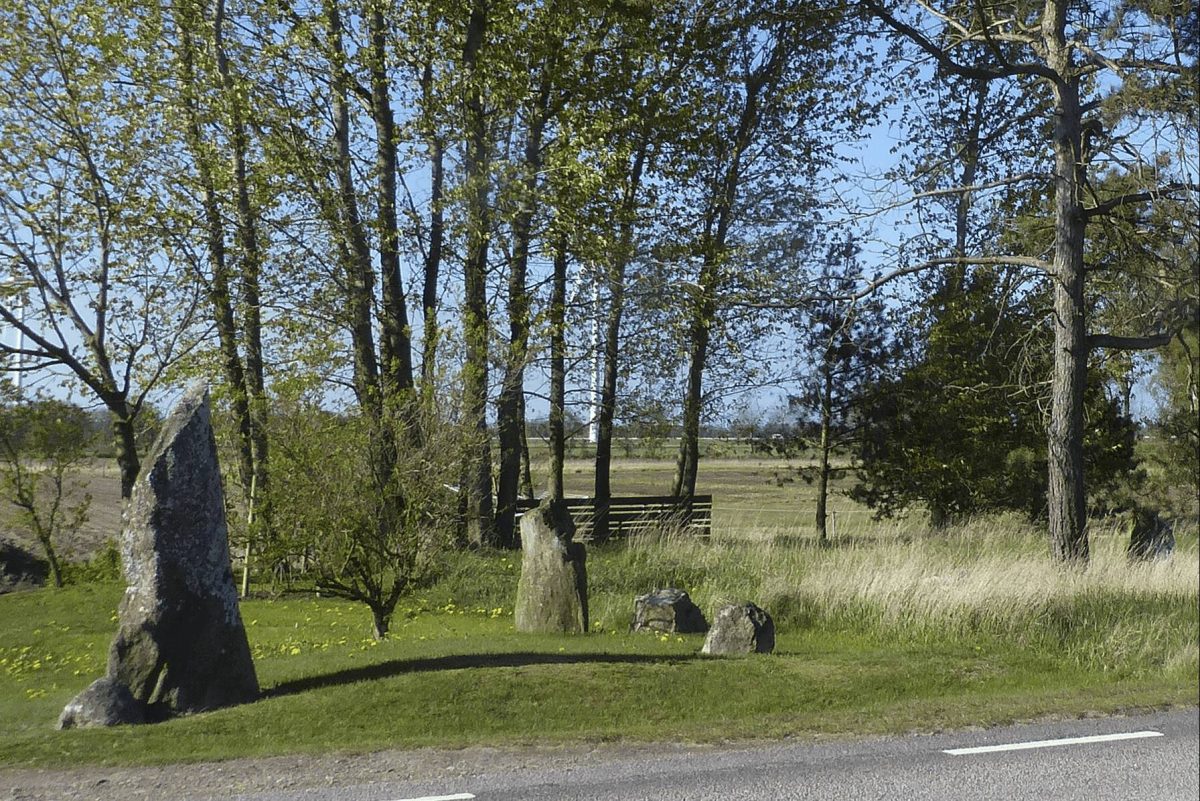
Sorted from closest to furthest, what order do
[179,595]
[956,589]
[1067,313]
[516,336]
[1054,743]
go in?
[1054,743] < [179,595] < [956,589] < [1067,313] < [516,336]

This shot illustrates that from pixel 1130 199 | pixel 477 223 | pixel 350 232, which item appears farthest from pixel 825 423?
pixel 1130 199

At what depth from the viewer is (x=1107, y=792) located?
7.26m

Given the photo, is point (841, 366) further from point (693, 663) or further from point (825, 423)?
point (693, 663)

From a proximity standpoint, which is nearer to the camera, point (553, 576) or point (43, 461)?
point (553, 576)

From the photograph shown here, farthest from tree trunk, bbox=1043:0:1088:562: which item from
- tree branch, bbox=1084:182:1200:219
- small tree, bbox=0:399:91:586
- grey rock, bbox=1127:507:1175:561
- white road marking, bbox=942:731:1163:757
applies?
small tree, bbox=0:399:91:586

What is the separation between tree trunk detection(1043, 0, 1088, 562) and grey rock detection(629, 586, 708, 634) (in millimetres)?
4939

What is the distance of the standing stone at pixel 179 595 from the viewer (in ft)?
31.7

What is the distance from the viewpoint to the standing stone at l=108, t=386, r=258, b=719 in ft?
31.7

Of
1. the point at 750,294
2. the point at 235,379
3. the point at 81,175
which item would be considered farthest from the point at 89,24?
the point at 750,294

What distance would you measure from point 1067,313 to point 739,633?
6965 millimetres

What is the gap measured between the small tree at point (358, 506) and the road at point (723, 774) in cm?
540

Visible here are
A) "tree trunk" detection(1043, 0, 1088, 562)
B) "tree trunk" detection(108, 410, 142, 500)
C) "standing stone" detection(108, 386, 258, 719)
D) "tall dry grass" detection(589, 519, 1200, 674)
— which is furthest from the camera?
"tree trunk" detection(108, 410, 142, 500)

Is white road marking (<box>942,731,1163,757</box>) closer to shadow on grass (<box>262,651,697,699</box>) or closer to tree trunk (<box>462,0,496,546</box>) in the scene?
shadow on grass (<box>262,651,697,699</box>)

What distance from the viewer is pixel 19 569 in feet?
67.6
